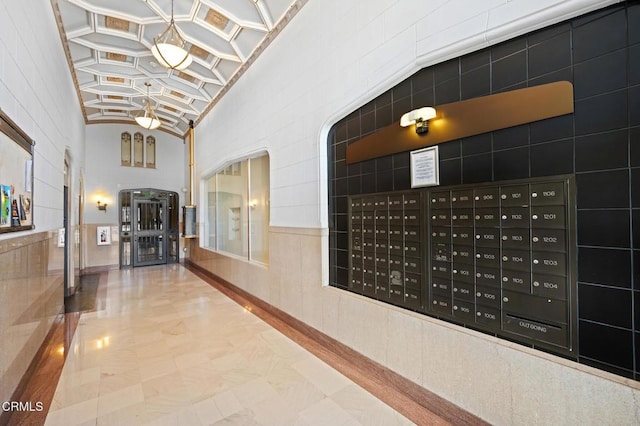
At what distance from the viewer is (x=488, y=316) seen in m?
1.79

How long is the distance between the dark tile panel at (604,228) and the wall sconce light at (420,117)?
1070mm

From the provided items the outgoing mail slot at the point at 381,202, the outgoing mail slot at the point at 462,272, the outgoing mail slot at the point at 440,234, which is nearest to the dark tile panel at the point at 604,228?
the outgoing mail slot at the point at 462,272

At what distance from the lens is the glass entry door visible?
28.0ft

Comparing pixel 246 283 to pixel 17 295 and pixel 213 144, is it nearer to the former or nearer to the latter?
pixel 17 295

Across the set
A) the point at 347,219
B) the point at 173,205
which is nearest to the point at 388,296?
the point at 347,219

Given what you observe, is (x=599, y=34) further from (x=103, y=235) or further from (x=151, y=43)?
Result: (x=103, y=235)

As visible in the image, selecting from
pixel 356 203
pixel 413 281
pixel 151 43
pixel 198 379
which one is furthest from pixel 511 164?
pixel 151 43

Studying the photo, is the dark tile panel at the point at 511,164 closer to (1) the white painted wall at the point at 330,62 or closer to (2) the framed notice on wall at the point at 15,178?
(1) the white painted wall at the point at 330,62

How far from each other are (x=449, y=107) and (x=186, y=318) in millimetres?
4113

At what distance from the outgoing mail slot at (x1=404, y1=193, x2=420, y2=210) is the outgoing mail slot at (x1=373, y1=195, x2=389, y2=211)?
20 cm

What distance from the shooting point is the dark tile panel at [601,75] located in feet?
4.48

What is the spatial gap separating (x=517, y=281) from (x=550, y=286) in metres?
0.15

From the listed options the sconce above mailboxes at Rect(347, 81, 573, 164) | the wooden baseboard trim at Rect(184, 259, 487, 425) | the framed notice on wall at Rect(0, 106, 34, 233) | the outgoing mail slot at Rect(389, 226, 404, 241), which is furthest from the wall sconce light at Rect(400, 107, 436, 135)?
the framed notice on wall at Rect(0, 106, 34, 233)

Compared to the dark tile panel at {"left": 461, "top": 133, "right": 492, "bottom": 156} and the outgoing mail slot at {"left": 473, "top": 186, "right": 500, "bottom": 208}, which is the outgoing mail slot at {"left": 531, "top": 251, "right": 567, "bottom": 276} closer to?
the outgoing mail slot at {"left": 473, "top": 186, "right": 500, "bottom": 208}
